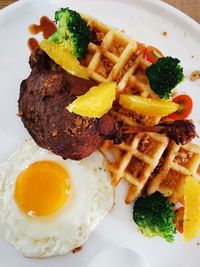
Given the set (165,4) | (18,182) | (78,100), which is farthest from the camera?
(165,4)

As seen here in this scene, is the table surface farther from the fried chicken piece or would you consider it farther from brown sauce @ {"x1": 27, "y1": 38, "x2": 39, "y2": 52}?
the fried chicken piece

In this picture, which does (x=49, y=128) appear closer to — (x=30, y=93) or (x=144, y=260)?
(x=30, y=93)

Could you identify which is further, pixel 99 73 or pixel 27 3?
pixel 27 3

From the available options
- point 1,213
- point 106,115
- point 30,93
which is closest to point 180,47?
point 106,115

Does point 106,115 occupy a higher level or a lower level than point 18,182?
higher

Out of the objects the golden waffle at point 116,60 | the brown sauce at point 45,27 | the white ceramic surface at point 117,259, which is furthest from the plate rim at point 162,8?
the white ceramic surface at point 117,259

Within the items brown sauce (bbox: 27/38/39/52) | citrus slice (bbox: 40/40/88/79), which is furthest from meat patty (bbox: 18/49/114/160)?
brown sauce (bbox: 27/38/39/52)

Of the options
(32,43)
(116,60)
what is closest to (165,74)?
(116,60)

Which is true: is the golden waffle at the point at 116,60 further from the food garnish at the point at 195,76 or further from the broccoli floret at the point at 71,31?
the food garnish at the point at 195,76
